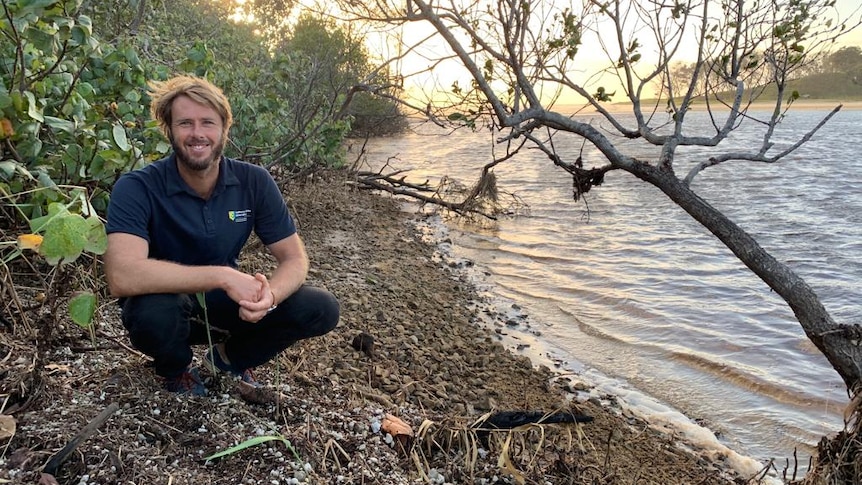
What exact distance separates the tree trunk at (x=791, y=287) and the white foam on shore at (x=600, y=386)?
0.70 metres

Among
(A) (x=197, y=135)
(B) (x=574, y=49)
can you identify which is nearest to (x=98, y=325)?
(A) (x=197, y=135)

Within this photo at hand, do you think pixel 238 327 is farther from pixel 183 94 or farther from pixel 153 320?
pixel 183 94

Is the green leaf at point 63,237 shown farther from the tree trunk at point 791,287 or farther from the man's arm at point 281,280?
the tree trunk at point 791,287

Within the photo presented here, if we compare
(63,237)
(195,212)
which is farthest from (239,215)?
(63,237)

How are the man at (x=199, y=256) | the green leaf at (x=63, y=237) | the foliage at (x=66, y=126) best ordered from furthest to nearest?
the man at (x=199, y=256), the foliage at (x=66, y=126), the green leaf at (x=63, y=237)

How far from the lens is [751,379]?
5.04 metres

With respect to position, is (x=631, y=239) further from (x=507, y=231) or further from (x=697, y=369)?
(x=697, y=369)

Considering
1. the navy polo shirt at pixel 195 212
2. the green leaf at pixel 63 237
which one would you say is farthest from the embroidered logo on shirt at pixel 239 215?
the green leaf at pixel 63 237

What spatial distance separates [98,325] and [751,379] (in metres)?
4.75

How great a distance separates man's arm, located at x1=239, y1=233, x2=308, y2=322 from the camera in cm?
248

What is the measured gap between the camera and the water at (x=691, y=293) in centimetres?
474

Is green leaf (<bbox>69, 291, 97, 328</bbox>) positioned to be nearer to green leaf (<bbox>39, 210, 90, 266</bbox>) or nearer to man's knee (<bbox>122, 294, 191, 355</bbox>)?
man's knee (<bbox>122, 294, 191, 355</bbox>)

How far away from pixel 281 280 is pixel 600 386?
10.1 feet

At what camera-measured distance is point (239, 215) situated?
280 centimetres
